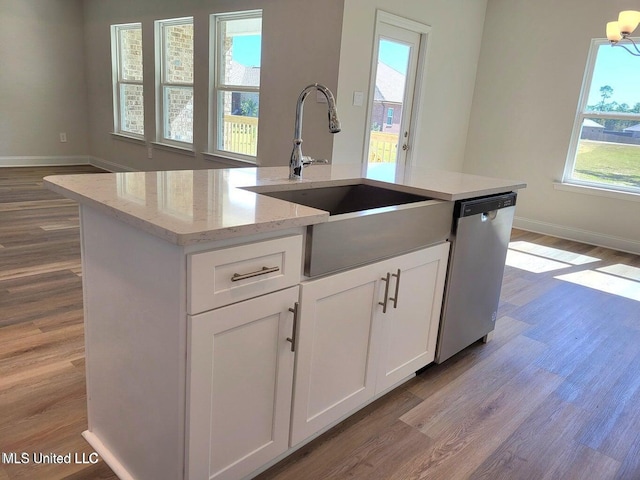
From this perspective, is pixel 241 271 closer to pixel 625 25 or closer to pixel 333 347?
pixel 333 347

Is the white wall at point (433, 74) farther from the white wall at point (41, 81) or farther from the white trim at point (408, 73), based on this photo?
the white wall at point (41, 81)

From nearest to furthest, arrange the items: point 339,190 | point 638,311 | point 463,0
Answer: point 339,190 → point 638,311 → point 463,0

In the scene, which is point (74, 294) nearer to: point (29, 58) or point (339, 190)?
point (339, 190)

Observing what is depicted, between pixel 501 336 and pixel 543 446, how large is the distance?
0.96 meters

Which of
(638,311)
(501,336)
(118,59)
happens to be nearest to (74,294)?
(501,336)

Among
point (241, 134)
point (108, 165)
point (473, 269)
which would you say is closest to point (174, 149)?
point (241, 134)

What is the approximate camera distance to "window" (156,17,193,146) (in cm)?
577

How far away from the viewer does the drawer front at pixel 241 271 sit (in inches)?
45.8

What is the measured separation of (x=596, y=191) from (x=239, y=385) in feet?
15.3

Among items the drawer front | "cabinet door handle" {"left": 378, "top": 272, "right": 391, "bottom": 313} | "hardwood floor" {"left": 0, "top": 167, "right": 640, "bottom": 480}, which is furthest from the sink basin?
"hardwood floor" {"left": 0, "top": 167, "right": 640, "bottom": 480}

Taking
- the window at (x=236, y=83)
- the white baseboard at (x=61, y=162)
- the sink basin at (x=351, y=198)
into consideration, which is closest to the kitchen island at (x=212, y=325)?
the sink basin at (x=351, y=198)

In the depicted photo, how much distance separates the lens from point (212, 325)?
1.22 metres

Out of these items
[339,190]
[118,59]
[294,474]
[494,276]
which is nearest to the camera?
[294,474]

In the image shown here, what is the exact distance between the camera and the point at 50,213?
15.1 feet
